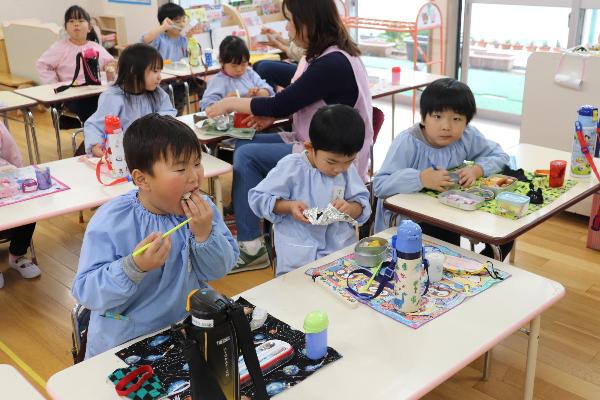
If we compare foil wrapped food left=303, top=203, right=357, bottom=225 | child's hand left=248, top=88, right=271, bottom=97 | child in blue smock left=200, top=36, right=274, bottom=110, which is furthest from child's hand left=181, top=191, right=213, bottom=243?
child in blue smock left=200, top=36, right=274, bottom=110

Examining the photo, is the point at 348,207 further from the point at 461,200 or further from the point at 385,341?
the point at 385,341

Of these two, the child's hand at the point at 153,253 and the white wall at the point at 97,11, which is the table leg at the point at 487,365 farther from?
Result: the white wall at the point at 97,11

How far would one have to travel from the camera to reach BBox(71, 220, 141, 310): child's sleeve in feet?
5.19

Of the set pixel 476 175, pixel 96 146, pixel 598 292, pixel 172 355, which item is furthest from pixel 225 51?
pixel 172 355

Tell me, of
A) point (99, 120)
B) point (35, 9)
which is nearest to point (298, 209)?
point (99, 120)

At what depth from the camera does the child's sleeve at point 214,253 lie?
1.73 metres

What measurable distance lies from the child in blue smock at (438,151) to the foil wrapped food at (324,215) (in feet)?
1.05

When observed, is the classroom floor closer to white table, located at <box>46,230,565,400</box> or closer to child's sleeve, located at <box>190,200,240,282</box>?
white table, located at <box>46,230,565,400</box>

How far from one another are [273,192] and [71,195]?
3.09 ft

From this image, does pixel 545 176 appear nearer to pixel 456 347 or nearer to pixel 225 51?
pixel 456 347

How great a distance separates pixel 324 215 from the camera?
2238 mm

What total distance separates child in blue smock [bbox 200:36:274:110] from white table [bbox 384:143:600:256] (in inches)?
81.7

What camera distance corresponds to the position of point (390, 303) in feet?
5.80

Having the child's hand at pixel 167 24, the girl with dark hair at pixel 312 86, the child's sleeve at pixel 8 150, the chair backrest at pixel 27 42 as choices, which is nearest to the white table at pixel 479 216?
the girl with dark hair at pixel 312 86
